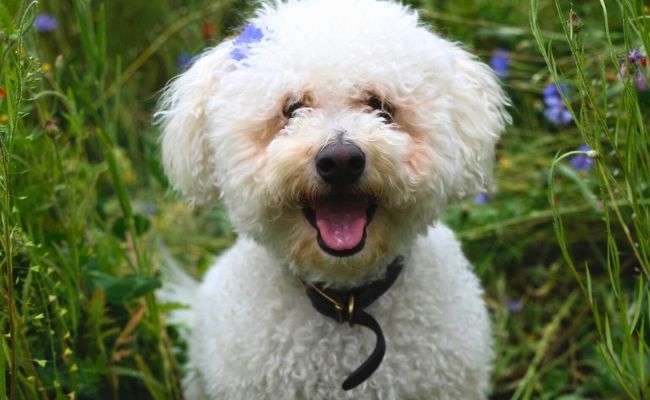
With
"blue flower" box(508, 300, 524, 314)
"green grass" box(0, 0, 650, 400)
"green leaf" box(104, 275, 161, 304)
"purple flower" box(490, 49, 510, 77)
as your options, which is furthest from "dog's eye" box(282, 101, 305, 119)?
"purple flower" box(490, 49, 510, 77)

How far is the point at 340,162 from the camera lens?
185 centimetres

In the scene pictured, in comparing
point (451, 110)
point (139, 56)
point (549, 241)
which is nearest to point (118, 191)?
point (451, 110)

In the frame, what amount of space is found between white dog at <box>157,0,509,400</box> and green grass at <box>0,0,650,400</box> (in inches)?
10.8

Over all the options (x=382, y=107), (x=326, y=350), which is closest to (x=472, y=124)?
(x=382, y=107)

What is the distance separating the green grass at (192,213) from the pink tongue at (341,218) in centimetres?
42

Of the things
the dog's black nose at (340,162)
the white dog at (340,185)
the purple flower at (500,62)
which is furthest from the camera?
the purple flower at (500,62)

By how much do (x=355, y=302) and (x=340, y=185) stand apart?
39 cm

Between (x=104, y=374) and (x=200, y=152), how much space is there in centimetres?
78

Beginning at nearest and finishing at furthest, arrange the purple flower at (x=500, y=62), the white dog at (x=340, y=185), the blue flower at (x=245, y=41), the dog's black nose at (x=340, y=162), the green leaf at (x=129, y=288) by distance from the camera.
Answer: the dog's black nose at (x=340, y=162) < the white dog at (x=340, y=185) < the blue flower at (x=245, y=41) < the green leaf at (x=129, y=288) < the purple flower at (x=500, y=62)

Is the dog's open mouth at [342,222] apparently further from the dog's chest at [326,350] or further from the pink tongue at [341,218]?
the dog's chest at [326,350]

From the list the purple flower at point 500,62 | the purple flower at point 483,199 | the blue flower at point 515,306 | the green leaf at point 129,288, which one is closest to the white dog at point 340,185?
the green leaf at point 129,288

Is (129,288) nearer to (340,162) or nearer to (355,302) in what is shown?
(355,302)

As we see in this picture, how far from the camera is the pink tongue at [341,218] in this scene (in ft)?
6.43

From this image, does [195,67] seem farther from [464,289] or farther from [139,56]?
[139,56]
